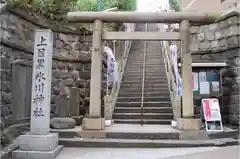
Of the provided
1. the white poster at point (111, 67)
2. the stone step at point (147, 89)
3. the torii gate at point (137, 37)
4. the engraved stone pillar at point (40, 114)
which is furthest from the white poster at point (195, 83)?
the engraved stone pillar at point (40, 114)

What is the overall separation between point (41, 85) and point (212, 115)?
5.32 meters

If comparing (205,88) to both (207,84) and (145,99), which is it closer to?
(207,84)

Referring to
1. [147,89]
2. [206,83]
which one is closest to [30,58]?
[147,89]

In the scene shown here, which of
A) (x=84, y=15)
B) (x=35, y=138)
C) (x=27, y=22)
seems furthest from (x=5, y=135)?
(x=84, y=15)

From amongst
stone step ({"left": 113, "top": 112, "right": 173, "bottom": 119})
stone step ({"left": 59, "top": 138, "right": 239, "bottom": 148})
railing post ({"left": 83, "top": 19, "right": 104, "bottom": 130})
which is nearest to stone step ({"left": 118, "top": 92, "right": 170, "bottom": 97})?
stone step ({"left": 113, "top": 112, "right": 173, "bottom": 119})

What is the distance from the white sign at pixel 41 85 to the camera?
5.95 metres

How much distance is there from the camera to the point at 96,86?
25.6ft

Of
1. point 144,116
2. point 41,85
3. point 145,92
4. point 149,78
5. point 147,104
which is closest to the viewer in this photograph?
point 41,85

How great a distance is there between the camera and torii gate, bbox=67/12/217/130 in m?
7.68

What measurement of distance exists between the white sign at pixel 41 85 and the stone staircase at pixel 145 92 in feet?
12.5

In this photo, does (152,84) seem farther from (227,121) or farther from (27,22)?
(27,22)

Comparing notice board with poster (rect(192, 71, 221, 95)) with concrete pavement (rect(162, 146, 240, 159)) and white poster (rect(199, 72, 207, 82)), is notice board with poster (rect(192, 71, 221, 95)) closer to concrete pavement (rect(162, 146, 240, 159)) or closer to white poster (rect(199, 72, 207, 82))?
white poster (rect(199, 72, 207, 82))

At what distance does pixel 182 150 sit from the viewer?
6.48m

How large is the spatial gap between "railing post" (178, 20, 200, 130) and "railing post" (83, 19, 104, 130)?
2562 millimetres
